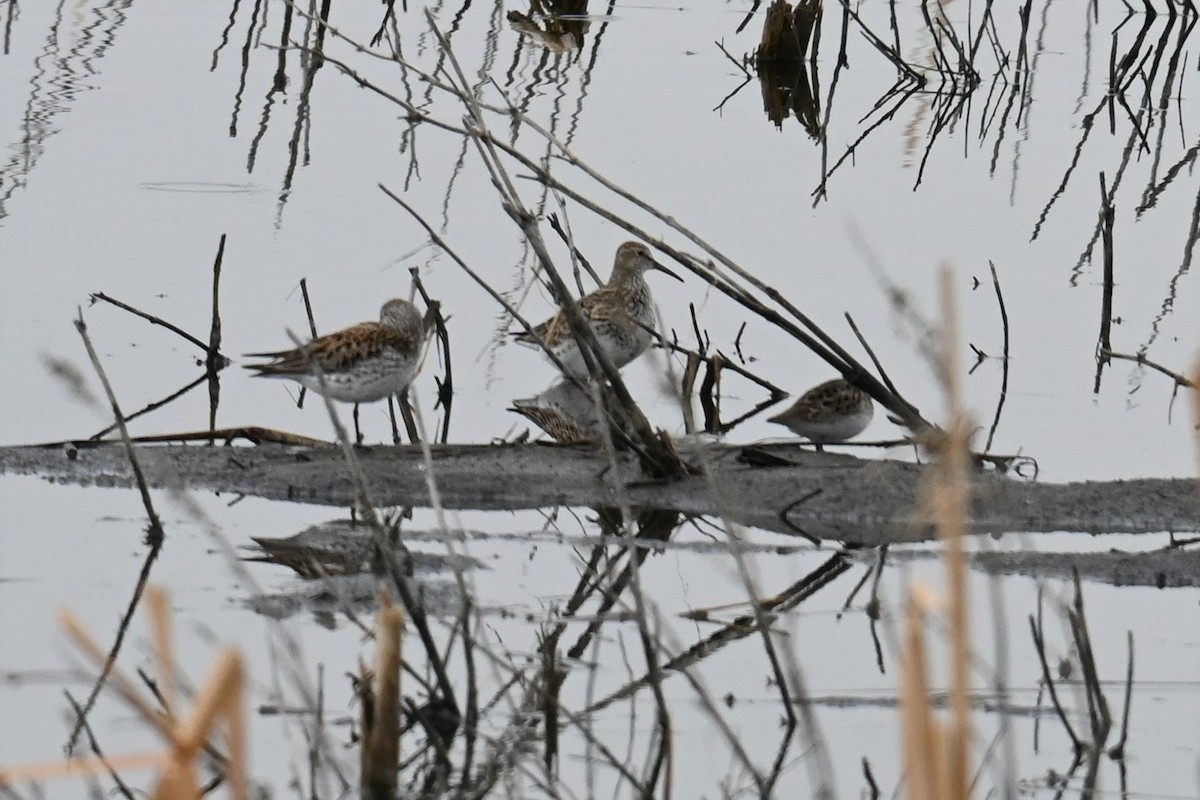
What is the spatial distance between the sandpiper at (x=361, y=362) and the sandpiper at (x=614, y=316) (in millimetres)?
694

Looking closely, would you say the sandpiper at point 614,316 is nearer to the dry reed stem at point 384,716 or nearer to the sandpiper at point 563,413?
the sandpiper at point 563,413

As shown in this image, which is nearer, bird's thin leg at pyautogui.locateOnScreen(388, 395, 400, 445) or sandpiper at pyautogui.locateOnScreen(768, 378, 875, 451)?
sandpiper at pyautogui.locateOnScreen(768, 378, 875, 451)

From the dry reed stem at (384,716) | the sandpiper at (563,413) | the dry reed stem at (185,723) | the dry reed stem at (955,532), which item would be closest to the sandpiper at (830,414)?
the sandpiper at (563,413)

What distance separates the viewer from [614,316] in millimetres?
8594

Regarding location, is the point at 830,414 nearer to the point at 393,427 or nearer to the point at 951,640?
the point at 393,427

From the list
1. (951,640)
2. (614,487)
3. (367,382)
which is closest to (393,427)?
(367,382)

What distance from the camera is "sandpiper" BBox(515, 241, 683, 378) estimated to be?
8.82 metres

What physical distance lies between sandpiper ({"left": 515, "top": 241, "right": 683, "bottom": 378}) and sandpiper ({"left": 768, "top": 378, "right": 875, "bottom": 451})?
99 cm

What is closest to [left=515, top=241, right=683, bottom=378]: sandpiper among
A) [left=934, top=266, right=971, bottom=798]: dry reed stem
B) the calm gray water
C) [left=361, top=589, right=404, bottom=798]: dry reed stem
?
the calm gray water

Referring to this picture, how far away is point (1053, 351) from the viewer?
354 inches

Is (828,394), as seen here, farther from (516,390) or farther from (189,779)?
(189,779)

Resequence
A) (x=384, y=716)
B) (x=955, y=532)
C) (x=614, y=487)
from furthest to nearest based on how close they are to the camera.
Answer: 1. (x=614, y=487)
2. (x=384, y=716)
3. (x=955, y=532)

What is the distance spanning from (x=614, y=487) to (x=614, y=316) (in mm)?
2001

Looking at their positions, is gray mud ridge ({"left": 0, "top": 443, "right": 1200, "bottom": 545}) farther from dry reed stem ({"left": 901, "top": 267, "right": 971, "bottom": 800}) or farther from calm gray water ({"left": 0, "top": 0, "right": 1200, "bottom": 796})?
dry reed stem ({"left": 901, "top": 267, "right": 971, "bottom": 800})
